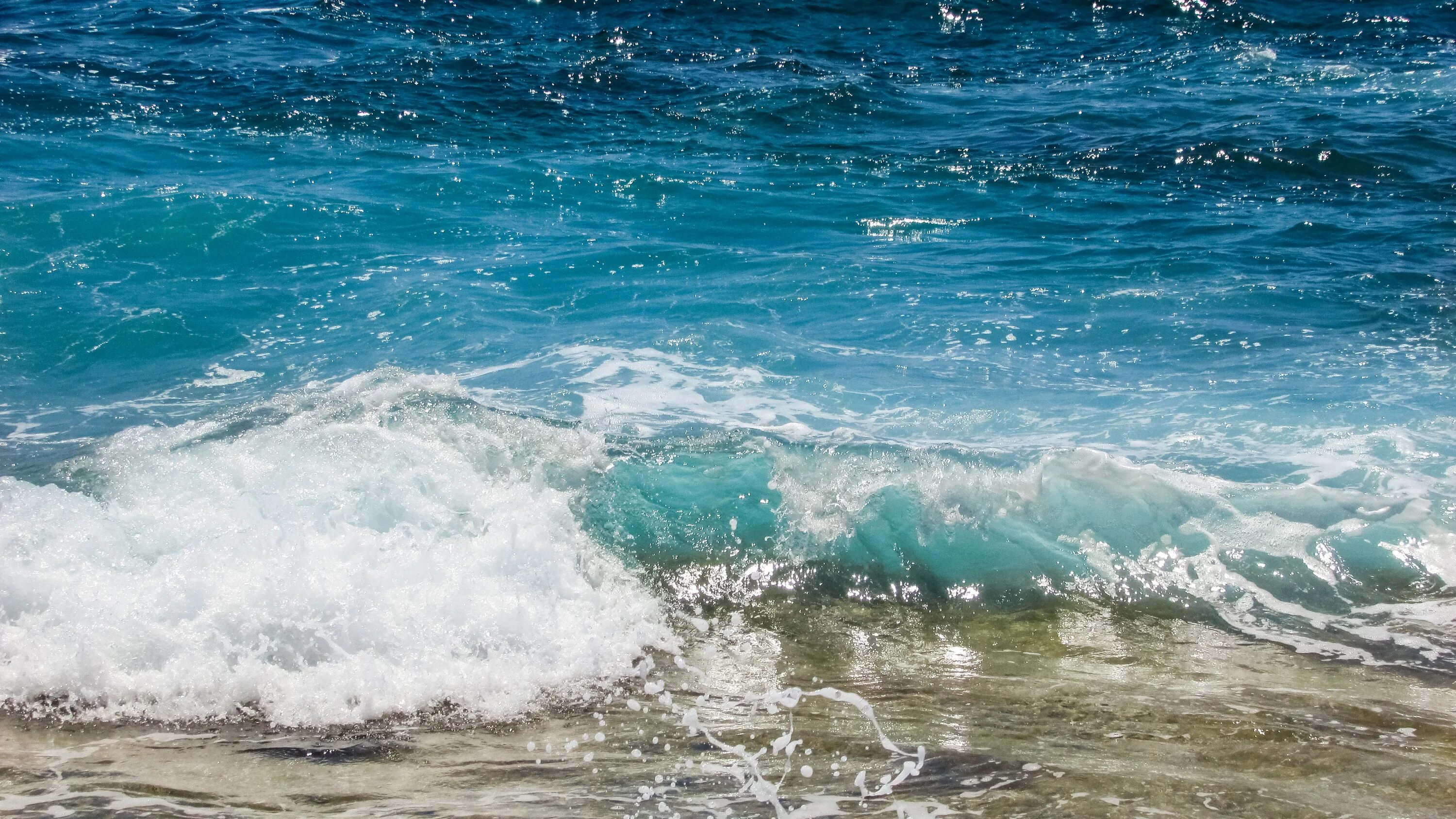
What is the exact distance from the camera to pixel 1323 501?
5301 mm

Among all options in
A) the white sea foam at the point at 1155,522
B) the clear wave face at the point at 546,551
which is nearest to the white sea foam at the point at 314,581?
the clear wave face at the point at 546,551

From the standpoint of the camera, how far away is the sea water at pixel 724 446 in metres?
3.51

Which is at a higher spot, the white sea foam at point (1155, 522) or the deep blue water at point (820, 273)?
the deep blue water at point (820, 273)

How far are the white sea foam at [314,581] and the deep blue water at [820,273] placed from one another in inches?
6.3

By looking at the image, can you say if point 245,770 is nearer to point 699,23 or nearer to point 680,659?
point 680,659

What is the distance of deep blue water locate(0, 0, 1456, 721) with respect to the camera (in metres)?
5.18

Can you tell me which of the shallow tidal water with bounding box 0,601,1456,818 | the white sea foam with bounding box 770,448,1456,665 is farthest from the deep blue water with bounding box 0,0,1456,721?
the shallow tidal water with bounding box 0,601,1456,818

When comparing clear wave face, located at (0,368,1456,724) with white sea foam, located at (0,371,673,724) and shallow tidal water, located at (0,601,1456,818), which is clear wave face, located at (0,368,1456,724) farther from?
shallow tidal water, located at (0,601,1456,818)

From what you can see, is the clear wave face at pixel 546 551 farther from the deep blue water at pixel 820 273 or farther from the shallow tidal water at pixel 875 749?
the shallow tidal water at pixel 875 749

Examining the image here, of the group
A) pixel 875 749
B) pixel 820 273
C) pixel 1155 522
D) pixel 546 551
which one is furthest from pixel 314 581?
pixel 820 273

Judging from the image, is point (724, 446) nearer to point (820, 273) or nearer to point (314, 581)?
point (314, 581)

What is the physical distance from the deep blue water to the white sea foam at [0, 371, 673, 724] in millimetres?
161

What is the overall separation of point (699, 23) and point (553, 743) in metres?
15.6

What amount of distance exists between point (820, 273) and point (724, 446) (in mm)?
3817
